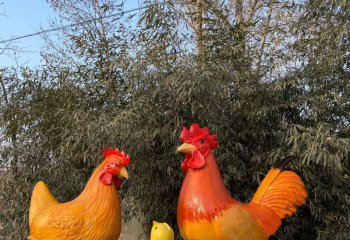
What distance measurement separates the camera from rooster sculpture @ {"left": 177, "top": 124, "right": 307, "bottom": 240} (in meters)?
2.42

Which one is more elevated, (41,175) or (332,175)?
(41,175)

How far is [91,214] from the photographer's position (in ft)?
8.14

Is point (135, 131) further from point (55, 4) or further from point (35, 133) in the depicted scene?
point (55, 4)

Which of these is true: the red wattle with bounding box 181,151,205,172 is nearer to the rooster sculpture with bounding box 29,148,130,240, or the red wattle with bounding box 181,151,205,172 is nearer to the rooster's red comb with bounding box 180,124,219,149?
the rooster's red comb with bounding box 180,124,219,149

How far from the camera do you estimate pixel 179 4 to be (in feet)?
14.1

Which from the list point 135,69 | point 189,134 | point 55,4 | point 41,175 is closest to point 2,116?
point 41,175

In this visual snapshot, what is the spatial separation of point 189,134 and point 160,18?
1.18m

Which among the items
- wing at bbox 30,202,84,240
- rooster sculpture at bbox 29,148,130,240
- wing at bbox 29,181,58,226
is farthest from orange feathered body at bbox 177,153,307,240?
wing at bbox 29,181,58,226

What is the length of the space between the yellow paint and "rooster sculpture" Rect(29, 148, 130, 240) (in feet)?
1.45

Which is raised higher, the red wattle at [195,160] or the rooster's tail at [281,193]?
the red wattle at [195,160]

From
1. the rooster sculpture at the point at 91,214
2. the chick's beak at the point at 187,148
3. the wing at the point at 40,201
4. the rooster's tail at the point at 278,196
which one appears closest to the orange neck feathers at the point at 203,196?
the chick's beak at the point at 187,148

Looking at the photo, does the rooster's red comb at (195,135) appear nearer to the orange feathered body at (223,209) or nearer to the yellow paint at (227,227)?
the orange feathered body at (223,209)

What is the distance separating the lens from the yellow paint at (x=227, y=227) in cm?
240

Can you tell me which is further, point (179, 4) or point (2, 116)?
point (179, 4)
